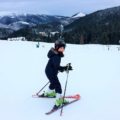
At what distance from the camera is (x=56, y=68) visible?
884cm

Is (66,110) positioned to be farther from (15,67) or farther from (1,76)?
(15,67)

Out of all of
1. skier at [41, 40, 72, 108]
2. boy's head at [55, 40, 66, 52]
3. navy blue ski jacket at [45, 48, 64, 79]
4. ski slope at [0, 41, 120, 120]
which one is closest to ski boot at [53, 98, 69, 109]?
skier at [41, 40, 72, 108]

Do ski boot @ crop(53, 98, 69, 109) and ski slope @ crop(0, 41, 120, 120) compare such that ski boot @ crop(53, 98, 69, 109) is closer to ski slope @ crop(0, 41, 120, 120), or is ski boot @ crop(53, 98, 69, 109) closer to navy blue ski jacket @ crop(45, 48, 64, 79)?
ski slope @ crop(0, 41, 120, 120)

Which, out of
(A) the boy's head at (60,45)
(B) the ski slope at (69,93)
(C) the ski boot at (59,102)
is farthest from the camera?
(A) the boy's head at (60,45)

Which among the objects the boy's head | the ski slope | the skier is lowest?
the ski slope

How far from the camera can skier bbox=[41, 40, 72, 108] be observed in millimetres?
8672

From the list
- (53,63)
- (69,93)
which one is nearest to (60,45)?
(53,63)

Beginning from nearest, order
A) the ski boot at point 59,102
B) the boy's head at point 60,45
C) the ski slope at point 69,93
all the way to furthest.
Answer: the ski slope at point 69,93 < the ski boot at point 59,102 < the boy's head at point 60,45

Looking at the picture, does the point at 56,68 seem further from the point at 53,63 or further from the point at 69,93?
the point at 69,93

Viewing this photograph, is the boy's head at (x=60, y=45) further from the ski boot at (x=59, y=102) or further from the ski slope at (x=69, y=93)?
the ski slope at (x=69, y=93)

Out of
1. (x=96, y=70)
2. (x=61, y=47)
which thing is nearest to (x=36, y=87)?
(x=61, y=47)

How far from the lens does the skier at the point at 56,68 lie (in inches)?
341

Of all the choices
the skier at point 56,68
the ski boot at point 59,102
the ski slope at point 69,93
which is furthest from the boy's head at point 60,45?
the ski slope at point 69,93

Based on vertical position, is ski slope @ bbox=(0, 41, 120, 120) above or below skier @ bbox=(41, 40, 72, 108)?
below
